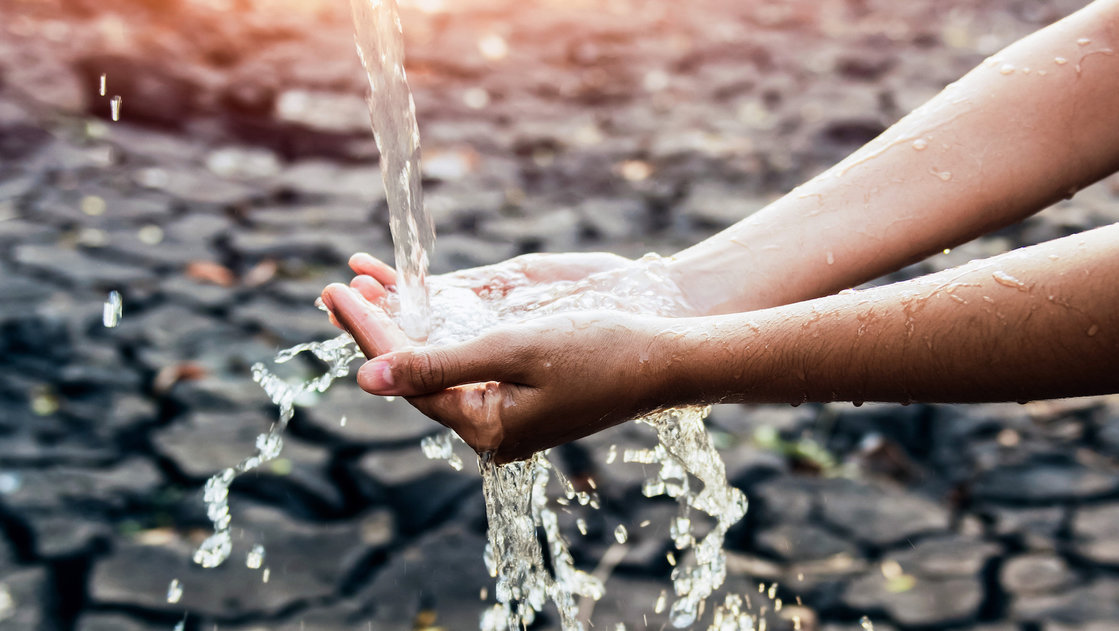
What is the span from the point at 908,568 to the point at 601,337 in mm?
1237

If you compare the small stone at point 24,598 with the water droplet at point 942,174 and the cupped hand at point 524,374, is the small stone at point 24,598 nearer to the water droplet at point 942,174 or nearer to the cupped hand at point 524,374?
the cupped hand at point 524,374

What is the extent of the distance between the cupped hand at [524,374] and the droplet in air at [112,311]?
178 cm

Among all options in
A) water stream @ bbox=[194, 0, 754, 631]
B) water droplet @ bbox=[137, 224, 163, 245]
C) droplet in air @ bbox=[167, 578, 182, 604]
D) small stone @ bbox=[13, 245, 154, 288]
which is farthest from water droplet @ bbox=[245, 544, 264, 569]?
water droplet @ bbox=[137, 224, 163, 245]

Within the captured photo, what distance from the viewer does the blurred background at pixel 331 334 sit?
224 cm

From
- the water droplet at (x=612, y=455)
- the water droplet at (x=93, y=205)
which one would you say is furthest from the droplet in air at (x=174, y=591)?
the water droplet at (x=93, y=205)

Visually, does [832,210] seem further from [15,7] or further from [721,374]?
[15,7]

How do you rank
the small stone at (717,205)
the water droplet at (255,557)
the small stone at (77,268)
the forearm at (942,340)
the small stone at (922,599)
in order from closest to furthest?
the forearm at (942,340) < the small stone at (922,599) < the water droplet at (255,557) < the small stone at (77,268) < the small stone at (717,205)

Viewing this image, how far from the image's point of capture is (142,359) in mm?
2918

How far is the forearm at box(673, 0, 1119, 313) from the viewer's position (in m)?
1.73

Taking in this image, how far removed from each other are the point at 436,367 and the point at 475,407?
12 cm

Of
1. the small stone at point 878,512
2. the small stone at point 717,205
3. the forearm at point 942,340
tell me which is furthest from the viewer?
the small stone at point 717,205

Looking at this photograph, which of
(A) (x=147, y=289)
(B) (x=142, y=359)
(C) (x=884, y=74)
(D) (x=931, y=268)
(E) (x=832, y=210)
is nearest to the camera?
(E) (x=832, y=210)

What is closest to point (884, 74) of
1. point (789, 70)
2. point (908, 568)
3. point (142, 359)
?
point (789, 70)

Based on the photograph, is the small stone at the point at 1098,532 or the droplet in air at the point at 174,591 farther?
the small stone at the point at 1098,532
